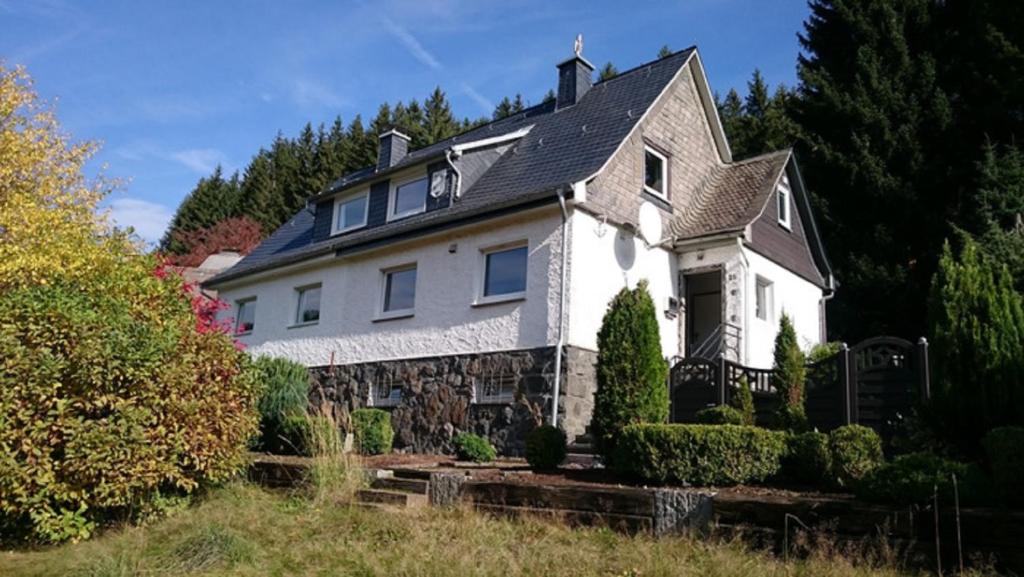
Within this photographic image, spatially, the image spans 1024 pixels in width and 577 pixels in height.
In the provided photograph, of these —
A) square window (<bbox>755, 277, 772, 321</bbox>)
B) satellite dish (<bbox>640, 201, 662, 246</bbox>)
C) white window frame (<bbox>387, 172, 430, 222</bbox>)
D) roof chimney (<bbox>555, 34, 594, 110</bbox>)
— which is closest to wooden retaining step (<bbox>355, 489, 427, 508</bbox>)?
satellite dish (<bbox>640, 201, 662, 246</bbox>)

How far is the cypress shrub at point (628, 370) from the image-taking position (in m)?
8.72

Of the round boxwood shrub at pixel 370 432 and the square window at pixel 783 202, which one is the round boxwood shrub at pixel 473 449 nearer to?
the round boxwood shrub at pixel 370 432

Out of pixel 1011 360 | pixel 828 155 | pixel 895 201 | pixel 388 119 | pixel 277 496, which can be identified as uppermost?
pixel 388 119

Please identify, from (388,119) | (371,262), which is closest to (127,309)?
(371,262)

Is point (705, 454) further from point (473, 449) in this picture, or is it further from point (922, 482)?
point (473, 449)

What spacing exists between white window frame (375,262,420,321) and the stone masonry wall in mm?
887

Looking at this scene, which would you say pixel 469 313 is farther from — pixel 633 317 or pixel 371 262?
pixel 633 317

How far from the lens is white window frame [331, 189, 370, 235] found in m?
16.8

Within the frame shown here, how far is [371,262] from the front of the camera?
613 inches

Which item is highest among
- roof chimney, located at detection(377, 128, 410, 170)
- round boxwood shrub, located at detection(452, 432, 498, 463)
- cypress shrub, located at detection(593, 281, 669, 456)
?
roof chimney, located at detection(377, 128, 410, 170)

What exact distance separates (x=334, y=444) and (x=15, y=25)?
7.49m

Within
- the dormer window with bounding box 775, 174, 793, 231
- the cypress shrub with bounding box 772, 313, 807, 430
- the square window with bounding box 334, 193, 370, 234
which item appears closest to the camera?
the cypress shrub with bounding box 772, 313, 807, 430

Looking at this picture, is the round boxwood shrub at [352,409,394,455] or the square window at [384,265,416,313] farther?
the square window at [384,265,416,313]

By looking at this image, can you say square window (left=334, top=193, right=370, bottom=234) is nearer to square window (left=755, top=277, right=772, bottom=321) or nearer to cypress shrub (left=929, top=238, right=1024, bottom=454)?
square window (left=755, top=277, right=772, bottom=321)
